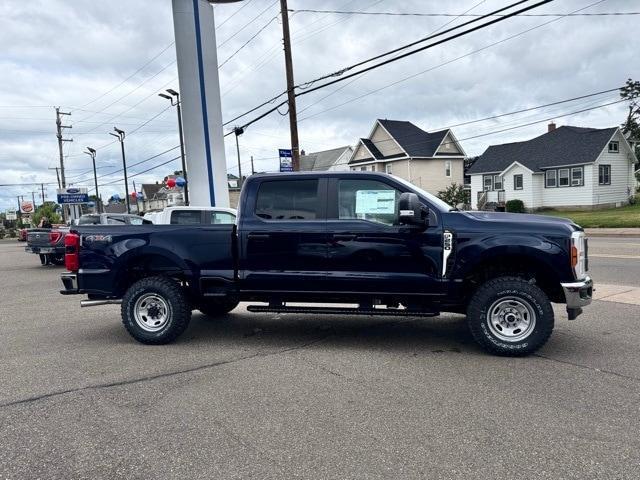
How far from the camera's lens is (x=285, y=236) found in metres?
5.70

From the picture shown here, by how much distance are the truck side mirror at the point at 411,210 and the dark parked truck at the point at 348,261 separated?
12 millimetres

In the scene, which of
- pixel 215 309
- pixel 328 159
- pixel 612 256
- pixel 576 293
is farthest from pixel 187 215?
pixel 328 159

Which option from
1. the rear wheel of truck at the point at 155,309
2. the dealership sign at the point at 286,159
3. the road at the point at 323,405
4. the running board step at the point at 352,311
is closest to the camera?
the road at the point at 323,405

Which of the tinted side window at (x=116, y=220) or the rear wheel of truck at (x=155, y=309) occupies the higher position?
the tinted side window at (x=116, y=220)

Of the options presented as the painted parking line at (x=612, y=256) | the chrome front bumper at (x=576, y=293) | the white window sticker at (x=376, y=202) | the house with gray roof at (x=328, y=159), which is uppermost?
the house with gray roof at (x=328, y=159)

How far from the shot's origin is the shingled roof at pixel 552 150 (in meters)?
35.7

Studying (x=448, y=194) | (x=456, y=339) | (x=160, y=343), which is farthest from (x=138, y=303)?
(x=448, y=194)

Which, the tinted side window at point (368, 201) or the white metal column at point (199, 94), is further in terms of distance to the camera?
the white metal column at point (199, 94)

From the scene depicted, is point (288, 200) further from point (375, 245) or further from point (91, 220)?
point (91, 220)

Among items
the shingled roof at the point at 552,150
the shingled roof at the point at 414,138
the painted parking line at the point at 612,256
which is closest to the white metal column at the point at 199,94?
the painted parking line at the point at 612,256

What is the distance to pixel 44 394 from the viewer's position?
4.49 meters

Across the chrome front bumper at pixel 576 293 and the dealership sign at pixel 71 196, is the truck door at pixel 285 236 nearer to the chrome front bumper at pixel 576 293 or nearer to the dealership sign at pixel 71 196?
the chrome front bumper at pixel 576 293

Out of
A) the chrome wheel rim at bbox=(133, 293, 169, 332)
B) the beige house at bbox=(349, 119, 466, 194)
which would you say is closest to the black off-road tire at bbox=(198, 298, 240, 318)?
the chrome wheel rim at bbox=(133, 293, 169, 332)

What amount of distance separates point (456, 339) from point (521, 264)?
47.4 inches
